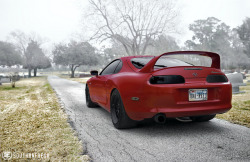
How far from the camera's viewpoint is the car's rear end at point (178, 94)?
116 inches

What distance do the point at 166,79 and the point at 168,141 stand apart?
0.92 m

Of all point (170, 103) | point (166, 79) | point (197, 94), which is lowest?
point (170, 103)

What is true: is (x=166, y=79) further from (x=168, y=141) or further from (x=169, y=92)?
(x=168, y=141)

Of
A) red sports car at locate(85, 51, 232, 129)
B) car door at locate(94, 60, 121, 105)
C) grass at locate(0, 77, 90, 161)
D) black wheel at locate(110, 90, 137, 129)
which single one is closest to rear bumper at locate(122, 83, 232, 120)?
red sports car at locate(85, 51, 232, 129)

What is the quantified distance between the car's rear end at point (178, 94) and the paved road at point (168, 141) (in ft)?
1.24

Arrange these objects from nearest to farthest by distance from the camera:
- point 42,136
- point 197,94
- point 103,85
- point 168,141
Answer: point 168,141, point 197,94, point 42,136, point 103,85

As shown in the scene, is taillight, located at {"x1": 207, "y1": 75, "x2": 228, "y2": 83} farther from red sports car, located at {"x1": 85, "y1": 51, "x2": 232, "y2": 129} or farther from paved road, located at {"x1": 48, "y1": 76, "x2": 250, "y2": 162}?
paved road, located at {"x1": 48, "y1": 76, "x2": 250, "y2": 162}

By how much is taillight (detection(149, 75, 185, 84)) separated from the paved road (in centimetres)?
86

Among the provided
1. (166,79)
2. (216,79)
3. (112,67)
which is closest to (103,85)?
(112,67)

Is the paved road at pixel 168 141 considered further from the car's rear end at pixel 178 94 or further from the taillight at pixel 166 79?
the taillight at pixel 166 79

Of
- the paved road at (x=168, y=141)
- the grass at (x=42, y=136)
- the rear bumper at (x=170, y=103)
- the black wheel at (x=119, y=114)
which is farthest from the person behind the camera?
the black wheel at (x=119, y=114)

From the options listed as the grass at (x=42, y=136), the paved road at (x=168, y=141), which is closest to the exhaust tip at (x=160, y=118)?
the paved road at (x=168, y=141)

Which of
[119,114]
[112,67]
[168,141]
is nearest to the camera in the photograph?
[168,141]

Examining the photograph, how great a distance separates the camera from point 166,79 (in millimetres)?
3006
